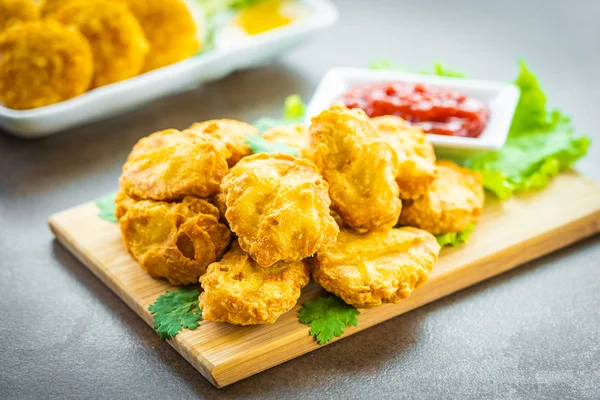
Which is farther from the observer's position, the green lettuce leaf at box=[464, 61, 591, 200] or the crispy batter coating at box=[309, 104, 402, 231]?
the green lettuce leaf at box=[464, 61, 591, 200]

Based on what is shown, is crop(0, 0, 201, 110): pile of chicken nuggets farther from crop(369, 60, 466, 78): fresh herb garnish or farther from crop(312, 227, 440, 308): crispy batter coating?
crop(312, 227, 440, 308): crispy batter coating

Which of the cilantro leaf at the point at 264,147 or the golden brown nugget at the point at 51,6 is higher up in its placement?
the golden brown nugget at the point at 51,6

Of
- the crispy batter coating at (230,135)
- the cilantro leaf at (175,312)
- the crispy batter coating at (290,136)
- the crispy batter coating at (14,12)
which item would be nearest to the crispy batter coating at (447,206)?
the crispy batter coating at (290,136)

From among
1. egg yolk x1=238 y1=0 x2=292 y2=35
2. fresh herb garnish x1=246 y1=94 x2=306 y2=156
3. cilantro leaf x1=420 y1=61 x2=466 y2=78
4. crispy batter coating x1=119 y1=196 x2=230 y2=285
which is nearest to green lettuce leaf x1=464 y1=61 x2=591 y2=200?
cilantro leaf x1=420 y1=61 x2=466 y2=78

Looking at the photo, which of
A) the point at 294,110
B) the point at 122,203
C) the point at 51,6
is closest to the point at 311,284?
the point at 122,203

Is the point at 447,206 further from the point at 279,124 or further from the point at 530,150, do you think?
the point at 279,124

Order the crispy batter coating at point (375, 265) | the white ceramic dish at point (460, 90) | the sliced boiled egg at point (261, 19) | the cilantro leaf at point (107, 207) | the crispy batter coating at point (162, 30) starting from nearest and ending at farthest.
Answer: the crispy batter coating at point (375, 265)
the cilantro leaf at point (107, 207)
the white ceramic dish at point (460, 90)
the crispy batter coating at point (162, 30)
the sliced boiled egg at point (261, 19)

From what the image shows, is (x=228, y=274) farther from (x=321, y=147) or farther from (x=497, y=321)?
(x=497, y=321)

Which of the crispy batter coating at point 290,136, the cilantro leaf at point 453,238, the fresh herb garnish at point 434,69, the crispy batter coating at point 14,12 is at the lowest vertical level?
the cilantro leaf at point 453,238

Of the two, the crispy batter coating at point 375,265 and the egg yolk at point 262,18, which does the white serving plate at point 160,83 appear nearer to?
the egg yolk at point 262,18
